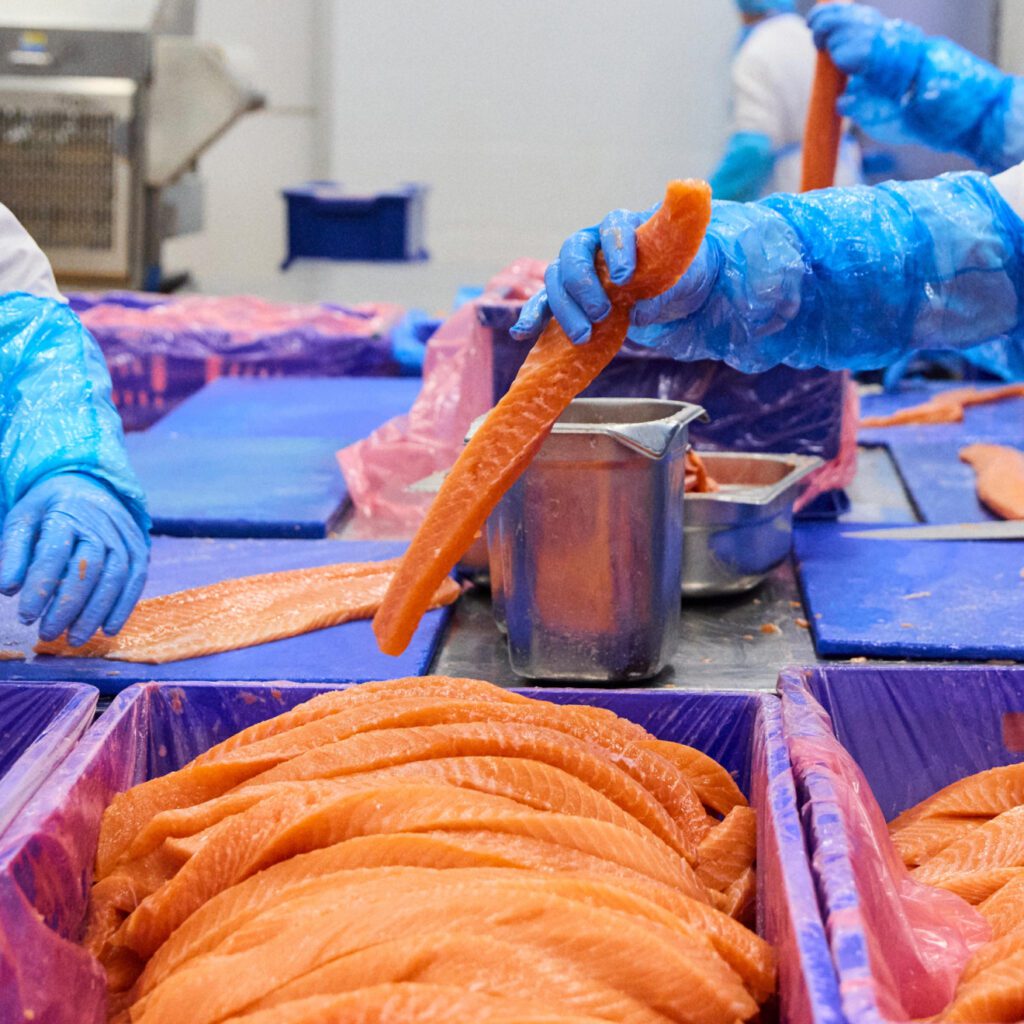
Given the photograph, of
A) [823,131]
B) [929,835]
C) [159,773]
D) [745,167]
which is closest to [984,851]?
[929,835]

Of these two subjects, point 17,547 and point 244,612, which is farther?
point 244,612

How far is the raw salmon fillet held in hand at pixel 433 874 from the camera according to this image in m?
1.05

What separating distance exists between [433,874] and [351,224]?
208 inches

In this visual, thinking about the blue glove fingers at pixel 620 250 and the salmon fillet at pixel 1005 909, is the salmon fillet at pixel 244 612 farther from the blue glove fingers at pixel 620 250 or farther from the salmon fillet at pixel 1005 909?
the salmon fillet at pixel 1005 909

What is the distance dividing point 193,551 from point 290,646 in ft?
2.07

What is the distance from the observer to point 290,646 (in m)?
2.04

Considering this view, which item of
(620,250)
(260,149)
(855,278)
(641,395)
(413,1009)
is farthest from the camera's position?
(260,149)

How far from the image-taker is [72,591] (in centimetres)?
188

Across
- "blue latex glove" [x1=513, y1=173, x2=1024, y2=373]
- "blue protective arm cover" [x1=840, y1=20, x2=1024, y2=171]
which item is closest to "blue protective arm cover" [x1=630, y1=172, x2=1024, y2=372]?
"blue latex glove" [x1=513, y1=173, x2=1024, y2=373]

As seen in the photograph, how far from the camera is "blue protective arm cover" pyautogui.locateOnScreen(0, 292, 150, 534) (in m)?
2.04

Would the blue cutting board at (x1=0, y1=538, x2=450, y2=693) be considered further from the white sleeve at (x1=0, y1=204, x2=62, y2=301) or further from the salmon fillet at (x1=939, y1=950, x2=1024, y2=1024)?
the salmon fillet at (x1=939, y1=950, x2=1024, y2=1024)

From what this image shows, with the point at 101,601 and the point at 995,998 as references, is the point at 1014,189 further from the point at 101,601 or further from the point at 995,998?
the point at 101,601

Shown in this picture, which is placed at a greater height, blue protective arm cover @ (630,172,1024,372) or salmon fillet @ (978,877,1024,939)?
blue protective arm cover @ (630,172,1024,372)

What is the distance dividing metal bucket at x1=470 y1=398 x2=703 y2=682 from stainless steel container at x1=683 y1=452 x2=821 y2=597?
0.24 metres
